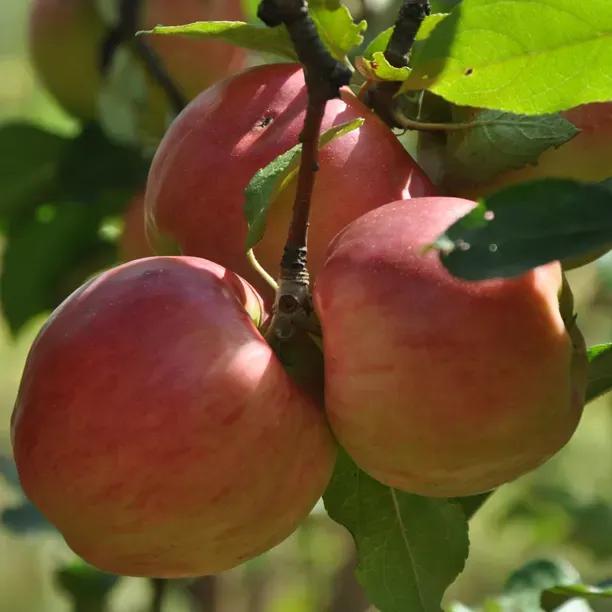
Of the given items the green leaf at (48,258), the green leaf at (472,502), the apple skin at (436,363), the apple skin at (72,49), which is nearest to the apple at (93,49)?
the apple skin at (72,49)

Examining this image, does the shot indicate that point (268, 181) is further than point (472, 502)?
No

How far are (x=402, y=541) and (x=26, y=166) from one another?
2.59 ft

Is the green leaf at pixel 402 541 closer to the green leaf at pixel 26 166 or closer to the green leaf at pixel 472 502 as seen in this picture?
the green leaf at pixel 472 502

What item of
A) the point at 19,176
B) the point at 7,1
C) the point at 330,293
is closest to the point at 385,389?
the point at 330,293

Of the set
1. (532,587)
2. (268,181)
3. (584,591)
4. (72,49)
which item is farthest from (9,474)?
(268,181)

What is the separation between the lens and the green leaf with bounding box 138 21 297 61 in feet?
2.32

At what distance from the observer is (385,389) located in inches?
24.0

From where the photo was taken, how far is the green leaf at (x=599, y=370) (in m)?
0.80

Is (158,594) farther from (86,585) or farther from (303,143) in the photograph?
(303,143)

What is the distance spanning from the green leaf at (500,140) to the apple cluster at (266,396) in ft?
0.35

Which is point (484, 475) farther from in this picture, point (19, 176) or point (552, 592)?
point (19, 176)

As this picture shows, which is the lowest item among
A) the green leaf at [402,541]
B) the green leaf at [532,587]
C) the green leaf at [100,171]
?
the green leaf at [532,587]

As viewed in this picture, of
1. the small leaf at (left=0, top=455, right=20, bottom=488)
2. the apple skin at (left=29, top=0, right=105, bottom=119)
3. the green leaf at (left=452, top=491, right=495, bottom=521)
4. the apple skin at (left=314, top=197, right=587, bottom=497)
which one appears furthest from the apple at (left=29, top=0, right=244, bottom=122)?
the apple skin at (left=314, top=197, right=587, bottom=497)

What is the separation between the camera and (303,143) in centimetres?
64
